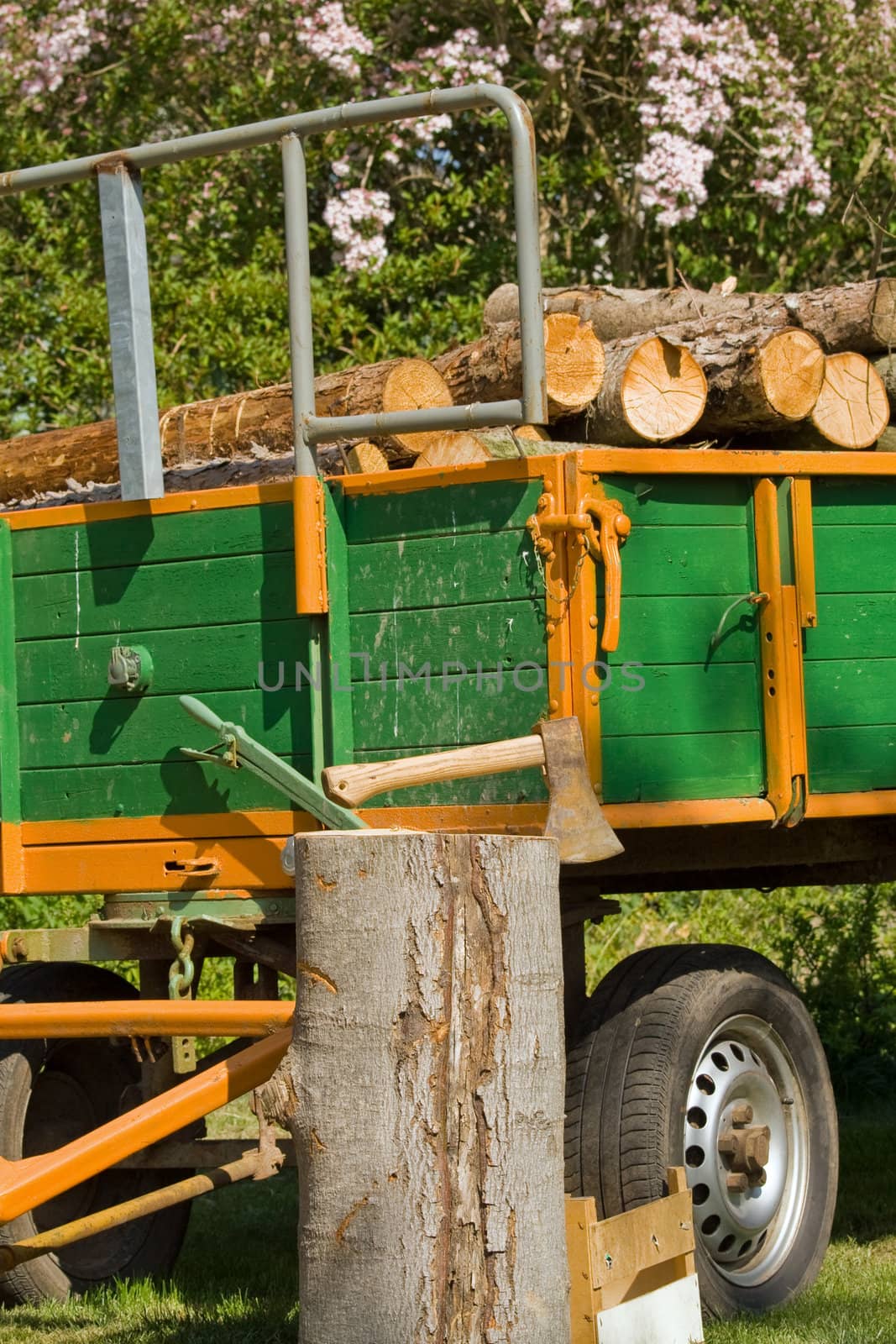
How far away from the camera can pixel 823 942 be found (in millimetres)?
8227

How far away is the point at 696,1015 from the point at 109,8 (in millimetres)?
9225

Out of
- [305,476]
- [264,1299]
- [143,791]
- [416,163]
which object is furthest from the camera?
[416,163]

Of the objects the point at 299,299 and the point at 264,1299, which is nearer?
the point at 299,299

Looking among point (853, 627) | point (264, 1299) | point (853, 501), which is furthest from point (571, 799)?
point (264, 1299)

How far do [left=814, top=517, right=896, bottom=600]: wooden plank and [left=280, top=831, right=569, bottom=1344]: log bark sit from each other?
159cm

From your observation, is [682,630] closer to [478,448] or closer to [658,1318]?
[478,448]

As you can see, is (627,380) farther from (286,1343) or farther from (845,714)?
(286,1343)

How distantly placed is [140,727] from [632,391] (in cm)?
152

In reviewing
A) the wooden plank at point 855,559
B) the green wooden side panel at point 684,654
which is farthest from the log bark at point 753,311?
the green wooden side panel at point 684,654

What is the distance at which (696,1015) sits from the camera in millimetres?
4391

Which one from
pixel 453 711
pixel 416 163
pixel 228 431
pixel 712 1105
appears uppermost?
pixel 416 163

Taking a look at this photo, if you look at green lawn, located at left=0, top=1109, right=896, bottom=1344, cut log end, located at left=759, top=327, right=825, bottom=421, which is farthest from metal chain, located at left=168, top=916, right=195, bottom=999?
cut log end, located at left=759, top=327, right=825, bottom=421

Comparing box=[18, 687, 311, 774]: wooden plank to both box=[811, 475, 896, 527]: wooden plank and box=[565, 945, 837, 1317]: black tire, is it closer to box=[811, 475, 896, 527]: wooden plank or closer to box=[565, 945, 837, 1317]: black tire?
box=[565, 945, 837, 1317]: black tire

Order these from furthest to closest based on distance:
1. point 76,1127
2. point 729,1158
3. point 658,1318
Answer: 1. point 76,1127
2. point 729,1158
3. point 658,1318
